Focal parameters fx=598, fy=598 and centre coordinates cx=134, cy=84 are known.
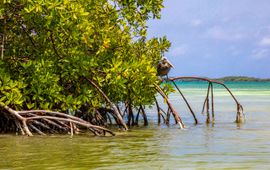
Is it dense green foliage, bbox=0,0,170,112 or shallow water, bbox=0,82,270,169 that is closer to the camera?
shallow water, bbox=0,82,270,169

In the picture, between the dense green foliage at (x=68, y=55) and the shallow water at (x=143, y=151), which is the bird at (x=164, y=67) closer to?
the dense green foliage at (x=68, y=55)

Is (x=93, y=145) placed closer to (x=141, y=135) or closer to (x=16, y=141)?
(x=16, y=141)

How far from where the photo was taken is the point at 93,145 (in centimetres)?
756

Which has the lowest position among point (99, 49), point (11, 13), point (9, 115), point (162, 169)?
point (162, 169)

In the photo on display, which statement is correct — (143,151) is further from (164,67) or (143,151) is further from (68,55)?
(164,67)

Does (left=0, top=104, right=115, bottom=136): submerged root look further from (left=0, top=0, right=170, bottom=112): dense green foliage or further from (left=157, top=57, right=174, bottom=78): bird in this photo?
(left=157, top=57, right=174, bottom=78): bird

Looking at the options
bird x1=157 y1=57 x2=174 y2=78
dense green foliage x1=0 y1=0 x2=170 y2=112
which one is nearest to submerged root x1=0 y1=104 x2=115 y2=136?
dense green foliage x1=0 y1=0 x2=170 y2=112

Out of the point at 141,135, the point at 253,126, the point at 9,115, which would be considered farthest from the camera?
the point at 253,126

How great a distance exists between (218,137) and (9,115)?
3077 mm

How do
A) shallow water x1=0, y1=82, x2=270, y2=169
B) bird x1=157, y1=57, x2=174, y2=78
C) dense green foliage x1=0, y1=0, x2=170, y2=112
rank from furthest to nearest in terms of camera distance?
bird x1=157, y1=57, x2=174, y2=78, dense green foliage x1=0, y1=0, x2=170, y2=112, shallow water x1=0, y1=82, x2=270, y2=169

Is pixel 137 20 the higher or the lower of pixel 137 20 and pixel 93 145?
the higher

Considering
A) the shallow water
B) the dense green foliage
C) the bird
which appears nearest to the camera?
the shallow water

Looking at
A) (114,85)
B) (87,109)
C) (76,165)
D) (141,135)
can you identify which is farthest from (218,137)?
(76,165)

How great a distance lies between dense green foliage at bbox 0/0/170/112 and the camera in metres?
8.25
